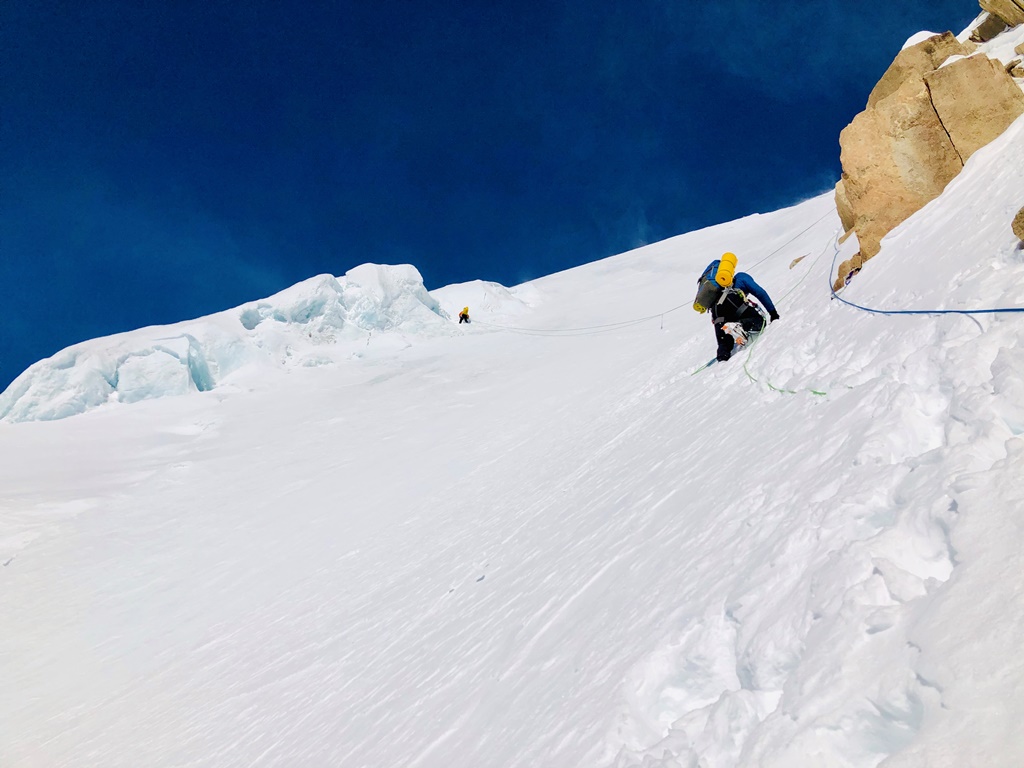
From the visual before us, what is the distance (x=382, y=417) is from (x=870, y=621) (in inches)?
708

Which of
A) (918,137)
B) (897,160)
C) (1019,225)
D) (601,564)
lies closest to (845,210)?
(897,160)

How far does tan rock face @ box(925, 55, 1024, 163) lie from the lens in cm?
765

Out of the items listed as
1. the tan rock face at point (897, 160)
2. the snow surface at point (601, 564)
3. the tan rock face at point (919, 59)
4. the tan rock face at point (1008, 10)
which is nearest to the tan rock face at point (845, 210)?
the snow surface at point (601, 564)

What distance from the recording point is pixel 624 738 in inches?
105

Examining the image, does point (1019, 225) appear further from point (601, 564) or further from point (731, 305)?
point (731, 305)

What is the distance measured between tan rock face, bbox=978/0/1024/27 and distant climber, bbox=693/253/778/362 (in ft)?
32.8

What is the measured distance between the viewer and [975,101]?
784 cm

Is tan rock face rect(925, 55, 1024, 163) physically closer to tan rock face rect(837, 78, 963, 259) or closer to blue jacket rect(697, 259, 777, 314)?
tan rock face rect(837, 78, 963, 259)

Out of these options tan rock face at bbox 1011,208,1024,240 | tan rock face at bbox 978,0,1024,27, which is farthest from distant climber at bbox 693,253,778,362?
tan rock face at bbox 978,0,1024,27

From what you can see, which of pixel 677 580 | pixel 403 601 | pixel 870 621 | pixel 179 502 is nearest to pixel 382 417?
pixel 179 502

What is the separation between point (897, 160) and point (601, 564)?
24.8 feet

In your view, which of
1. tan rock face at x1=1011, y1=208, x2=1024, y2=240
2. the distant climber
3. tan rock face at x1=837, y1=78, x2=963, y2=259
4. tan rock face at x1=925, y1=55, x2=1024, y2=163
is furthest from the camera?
the distant climber

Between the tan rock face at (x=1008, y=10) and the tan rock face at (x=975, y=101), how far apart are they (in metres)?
7.22

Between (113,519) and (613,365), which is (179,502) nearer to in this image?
(113,519)
